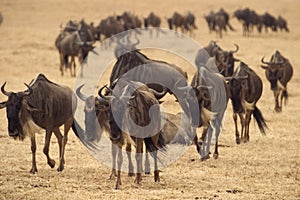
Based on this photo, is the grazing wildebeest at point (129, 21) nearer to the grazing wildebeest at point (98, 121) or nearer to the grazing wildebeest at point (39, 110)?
the grazing wildebeest at point (39, 110)

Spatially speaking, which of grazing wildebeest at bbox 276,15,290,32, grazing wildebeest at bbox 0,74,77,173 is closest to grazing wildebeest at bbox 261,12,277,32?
grazing wildebeest at bbox 276,15,290,32

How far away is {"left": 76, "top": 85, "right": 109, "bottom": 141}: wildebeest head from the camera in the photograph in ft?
29.3

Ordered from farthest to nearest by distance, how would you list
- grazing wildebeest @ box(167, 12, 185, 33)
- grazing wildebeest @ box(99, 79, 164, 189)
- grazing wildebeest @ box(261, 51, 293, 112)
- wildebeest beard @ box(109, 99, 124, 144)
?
grazing wildebeest @ box(167, 12, 185, 33) → grazing wildebeest @ box(261, 51, 293, 112) → grazing wildebeest @ box(99, 79, 164, 189) → wildebeest beard @ box(109, 99, 124, 144)

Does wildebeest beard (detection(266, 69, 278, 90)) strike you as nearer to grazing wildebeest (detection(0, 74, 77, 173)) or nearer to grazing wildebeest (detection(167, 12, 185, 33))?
grazing wildebeest (detection(0, 74, 77, 173))

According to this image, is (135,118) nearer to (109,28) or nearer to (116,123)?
(116,123)

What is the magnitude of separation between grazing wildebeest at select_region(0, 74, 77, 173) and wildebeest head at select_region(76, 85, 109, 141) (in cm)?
30

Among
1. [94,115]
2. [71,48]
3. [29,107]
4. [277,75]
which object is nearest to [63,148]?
[94,115]

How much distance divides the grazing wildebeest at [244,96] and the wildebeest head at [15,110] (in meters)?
4.85

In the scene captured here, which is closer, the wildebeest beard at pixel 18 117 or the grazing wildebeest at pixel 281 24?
the wildebeest beard at pixel 18 117

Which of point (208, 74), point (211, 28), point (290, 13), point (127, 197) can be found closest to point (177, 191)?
point (127, 197)

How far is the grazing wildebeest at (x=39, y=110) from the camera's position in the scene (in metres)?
9.05

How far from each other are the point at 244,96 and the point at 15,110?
5489mm

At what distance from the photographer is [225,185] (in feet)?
30.3

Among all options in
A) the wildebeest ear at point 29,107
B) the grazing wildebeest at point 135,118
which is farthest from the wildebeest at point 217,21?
the wildebeest ear at point 29,107
